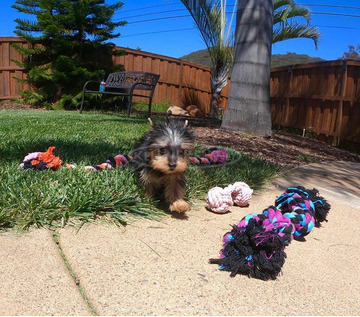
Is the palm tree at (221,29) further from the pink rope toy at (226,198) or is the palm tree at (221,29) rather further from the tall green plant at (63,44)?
the pink rope toy at (226,198)

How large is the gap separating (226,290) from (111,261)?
70cm

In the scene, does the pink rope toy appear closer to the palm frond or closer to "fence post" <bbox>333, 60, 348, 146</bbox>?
"fence post" <bbox>333, 60, 348, 146</bbox>

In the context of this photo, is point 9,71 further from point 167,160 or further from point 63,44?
point 167,160

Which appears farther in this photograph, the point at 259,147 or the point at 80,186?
the point at 259,147

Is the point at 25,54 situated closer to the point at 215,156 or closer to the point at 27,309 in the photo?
the point at 215,156

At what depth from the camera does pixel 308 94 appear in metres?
11.6

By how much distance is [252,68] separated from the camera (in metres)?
7.53

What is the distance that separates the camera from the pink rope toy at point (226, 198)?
10.4ft

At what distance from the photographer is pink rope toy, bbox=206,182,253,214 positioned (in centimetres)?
317

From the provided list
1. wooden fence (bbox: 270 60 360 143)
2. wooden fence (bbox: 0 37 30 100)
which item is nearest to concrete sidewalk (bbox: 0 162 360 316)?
wooden fence (bbox: 270 60 360 143)

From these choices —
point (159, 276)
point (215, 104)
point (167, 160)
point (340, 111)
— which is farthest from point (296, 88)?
point (159, 276)

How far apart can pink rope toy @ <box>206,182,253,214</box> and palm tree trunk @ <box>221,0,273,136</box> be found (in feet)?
14.2

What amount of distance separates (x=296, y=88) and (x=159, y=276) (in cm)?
1147

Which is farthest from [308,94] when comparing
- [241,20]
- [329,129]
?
[241,20]
